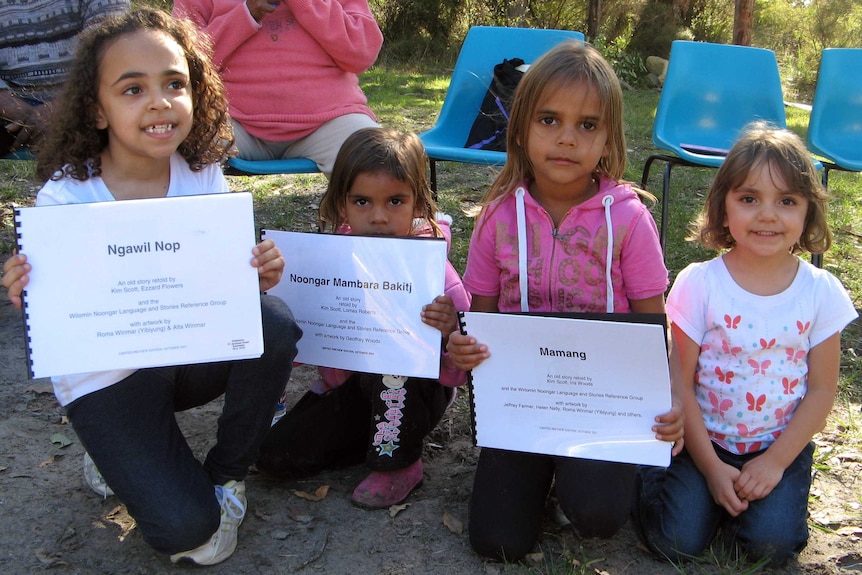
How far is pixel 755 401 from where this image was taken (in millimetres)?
2234

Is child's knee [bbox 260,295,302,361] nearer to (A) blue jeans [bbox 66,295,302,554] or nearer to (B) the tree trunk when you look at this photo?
(A) blue jeans [bbox 66,295,302,554]

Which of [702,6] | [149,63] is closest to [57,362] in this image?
[149,63]

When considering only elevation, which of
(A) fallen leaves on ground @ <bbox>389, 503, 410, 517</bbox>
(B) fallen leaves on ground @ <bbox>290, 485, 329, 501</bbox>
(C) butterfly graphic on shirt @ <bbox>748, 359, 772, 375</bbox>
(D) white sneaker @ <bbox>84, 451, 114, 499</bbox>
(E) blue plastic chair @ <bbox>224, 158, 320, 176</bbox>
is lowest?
(B) fallen leaves on ground @ <bbox>290, 485, 329, 501</bbox>

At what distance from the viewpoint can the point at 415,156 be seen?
8.46 ft

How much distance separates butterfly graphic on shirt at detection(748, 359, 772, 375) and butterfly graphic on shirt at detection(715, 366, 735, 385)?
0.06 m

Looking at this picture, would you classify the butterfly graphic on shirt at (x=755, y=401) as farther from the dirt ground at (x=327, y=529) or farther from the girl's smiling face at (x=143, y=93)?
the girl's smiling face at (x=143, y=93)

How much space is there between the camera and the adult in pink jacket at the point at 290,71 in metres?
3.62

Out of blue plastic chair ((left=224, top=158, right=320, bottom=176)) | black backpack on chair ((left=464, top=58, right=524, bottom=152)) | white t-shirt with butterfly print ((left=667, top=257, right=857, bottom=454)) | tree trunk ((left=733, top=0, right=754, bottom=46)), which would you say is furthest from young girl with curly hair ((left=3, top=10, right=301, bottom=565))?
tree trunk ((left=733, top=0, right=754, bottom=46))

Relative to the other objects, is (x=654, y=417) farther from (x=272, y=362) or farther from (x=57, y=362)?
(x=57, y=362)

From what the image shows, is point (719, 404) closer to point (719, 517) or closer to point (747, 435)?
point (747, 435)

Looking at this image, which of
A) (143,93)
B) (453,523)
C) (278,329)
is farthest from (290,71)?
(453,523)

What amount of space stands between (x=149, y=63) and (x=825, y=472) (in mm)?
2546

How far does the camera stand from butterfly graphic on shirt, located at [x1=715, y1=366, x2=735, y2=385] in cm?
225

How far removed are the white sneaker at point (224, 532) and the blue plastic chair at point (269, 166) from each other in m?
1.67
